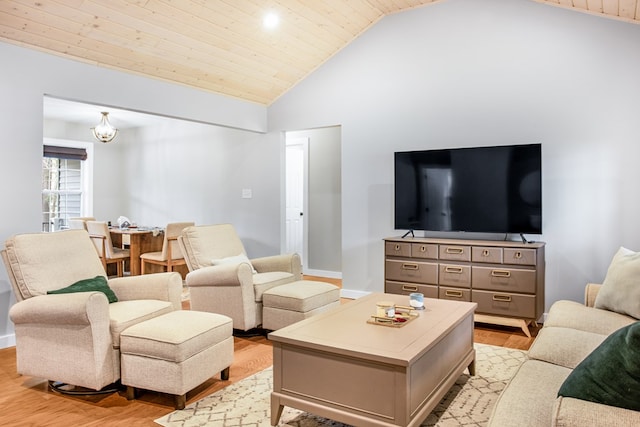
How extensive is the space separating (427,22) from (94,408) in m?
4.58

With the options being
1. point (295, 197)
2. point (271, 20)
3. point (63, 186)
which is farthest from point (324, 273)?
point (63, 186)

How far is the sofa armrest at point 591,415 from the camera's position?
1141 millimetres

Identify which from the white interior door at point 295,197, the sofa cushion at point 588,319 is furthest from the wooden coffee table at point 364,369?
the white interior door at point 295,197

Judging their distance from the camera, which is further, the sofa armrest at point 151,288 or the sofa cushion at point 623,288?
the sofa armrest at point 151,288

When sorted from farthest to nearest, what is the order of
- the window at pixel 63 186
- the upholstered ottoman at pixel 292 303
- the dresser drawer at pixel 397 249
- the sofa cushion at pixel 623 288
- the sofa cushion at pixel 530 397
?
the window at pixel 63 186 → the dresser drawer at pixel 397 249 → the upholstered ottoman at pixel 292 303 → the sofa cushion at pixel 623 288 → the sofa cushion at pixel 530 397

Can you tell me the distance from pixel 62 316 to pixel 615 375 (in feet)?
8.61

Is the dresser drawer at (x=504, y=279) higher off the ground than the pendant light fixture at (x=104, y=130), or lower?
lower

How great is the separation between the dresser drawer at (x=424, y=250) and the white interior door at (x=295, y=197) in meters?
2.91

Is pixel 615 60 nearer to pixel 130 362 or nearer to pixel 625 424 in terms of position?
pixel 625 424

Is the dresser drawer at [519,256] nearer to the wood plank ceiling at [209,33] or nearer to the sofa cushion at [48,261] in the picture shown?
the wood plank ceiling at [209,33]

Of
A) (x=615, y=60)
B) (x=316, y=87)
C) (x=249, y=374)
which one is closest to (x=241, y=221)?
(x=316, y=87)

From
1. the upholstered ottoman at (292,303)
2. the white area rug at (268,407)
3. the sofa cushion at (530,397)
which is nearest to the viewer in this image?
the sofa cushion at (530,397)

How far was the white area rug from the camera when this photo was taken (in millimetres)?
2326

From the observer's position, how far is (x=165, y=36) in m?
4.04
